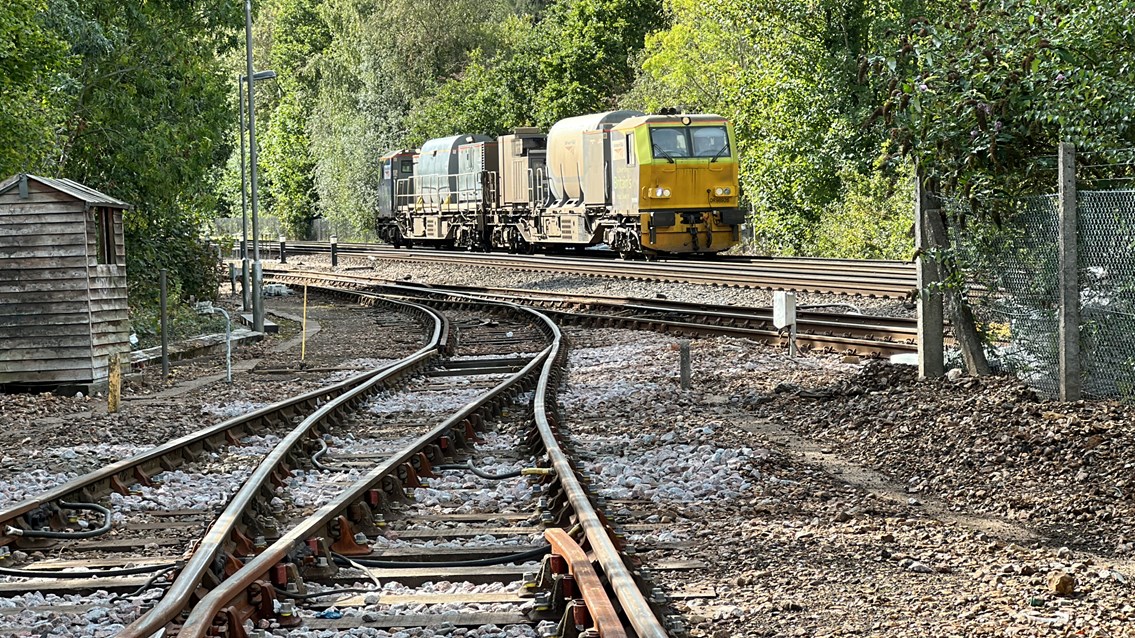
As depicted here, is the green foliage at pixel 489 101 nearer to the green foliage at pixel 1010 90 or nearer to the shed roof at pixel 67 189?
the shed roof at pixel 67 189

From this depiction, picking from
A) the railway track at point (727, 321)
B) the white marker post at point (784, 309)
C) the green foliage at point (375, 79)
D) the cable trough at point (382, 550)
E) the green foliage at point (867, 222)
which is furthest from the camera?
the green foliage at point (375, 79)

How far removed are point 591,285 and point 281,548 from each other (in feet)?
73.2

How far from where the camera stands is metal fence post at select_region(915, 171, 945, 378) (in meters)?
11.6

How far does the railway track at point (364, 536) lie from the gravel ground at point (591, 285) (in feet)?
33.1

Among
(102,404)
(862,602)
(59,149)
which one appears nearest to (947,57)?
(862,602)

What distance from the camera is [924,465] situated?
9.23m

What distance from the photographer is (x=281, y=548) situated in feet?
20.2

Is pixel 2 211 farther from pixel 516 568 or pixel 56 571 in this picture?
pixel 516 568

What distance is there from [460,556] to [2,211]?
35.9 ft

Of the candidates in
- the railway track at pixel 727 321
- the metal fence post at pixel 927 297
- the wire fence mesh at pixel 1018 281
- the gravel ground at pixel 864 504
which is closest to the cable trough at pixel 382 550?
the gravel ground at pixel 864 504

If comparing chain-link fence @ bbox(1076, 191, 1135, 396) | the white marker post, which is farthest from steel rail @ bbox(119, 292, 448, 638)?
chain-link fence @ bbox(1076, 191, 1135, 396)

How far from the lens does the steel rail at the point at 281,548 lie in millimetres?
4969

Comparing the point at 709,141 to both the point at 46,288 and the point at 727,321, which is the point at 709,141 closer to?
the point at 727,321

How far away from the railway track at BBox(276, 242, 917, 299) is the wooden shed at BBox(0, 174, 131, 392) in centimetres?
1106
